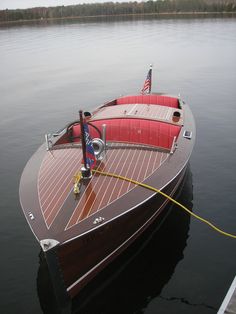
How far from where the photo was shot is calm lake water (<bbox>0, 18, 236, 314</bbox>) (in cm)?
788

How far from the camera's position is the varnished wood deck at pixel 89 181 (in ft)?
25.0

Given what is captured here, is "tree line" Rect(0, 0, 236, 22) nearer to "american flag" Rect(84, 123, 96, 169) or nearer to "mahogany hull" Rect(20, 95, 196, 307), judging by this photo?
"mahogany hull" Rect(20, 95, 196, 307)

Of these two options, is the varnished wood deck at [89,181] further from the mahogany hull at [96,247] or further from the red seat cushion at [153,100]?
the red seat cushion at [153,100]

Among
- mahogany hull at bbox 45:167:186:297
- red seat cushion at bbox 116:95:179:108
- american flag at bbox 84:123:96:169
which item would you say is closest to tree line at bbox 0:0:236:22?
red seat cushion at bbox 116:95:179:108

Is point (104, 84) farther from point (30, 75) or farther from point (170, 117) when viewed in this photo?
point (170, 117)

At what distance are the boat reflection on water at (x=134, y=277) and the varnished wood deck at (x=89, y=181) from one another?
184cm

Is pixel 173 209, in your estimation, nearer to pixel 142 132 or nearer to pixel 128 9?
pixel 142 132

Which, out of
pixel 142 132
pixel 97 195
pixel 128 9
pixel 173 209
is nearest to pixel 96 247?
pixel 97 195

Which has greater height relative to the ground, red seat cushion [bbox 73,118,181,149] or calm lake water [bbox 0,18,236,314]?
red seat cushion [bbox 73,118,181,149]

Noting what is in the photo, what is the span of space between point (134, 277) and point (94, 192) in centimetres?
244

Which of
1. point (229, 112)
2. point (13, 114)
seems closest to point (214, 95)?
point (229, 112)

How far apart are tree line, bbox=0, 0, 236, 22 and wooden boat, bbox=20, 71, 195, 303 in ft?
310

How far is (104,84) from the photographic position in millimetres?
28484

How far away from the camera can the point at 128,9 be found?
12200cm
